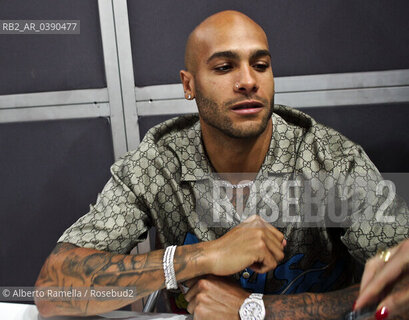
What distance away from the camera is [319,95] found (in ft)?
4.74

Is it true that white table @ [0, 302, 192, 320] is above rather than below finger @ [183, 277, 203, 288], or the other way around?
below

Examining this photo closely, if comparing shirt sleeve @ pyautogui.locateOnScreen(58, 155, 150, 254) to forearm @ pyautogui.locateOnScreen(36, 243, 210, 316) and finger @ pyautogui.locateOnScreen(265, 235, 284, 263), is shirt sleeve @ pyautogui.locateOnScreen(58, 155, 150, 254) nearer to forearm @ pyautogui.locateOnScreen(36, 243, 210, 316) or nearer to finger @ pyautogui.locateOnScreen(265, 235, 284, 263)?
forearm @ pyautogui.locateOnScreen(36, 243, 210, 316)

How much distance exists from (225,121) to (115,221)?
425 mm

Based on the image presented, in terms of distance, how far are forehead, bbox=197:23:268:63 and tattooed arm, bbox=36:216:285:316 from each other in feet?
1.61

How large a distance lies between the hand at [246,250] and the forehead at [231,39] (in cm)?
50

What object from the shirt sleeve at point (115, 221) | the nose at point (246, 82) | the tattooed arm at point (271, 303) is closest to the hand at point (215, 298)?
the tattooed arm at point (271, 303)

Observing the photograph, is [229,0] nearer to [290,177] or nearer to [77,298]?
[290,177]

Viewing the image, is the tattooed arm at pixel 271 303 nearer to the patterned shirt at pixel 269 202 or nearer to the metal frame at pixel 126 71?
the patterned shirt at pixel 269 202

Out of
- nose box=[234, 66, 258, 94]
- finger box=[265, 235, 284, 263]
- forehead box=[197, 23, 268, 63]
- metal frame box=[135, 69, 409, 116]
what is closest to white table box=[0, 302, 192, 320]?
finger box=[265, 235, 284, 263]

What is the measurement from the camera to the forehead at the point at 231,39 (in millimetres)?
1080

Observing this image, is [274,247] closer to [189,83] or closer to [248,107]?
[248,107]

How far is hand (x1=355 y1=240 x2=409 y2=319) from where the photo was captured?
725 mm

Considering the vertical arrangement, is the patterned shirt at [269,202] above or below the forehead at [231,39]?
below

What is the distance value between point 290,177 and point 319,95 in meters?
0.47
